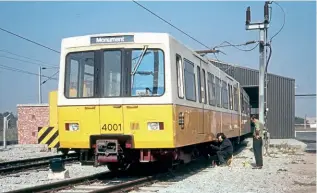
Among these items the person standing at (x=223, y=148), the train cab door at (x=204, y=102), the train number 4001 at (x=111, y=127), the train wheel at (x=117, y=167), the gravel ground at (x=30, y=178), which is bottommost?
the gravel ground at (x=30, y=178)

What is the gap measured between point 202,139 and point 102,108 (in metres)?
3.61

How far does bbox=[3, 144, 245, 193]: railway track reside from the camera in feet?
31.2

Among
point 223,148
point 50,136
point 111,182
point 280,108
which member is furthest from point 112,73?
point 280,108

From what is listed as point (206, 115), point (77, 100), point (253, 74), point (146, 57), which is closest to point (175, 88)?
point (146, 57)

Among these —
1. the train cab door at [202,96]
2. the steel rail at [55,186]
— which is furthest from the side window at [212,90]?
the steel rail at [55,186]

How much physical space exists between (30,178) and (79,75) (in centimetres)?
329

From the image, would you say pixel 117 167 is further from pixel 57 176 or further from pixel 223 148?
pixel 223 148

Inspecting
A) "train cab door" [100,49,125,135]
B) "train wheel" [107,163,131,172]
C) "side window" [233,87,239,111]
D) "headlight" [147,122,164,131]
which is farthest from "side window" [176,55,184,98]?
"side window" [233,87,239,111]

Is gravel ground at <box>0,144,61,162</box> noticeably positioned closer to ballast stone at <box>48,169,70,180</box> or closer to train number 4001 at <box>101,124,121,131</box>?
ballast stone at <box>48,169,70,180</box>

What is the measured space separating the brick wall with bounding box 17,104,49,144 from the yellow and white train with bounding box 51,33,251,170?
76.1ft

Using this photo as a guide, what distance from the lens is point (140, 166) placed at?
13.6 metres

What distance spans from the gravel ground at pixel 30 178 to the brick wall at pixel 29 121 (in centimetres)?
1929

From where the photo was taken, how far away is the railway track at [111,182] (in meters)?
9.50

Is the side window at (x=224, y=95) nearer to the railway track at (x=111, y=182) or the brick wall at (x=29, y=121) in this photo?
the railway track at (x=111, y=182)
